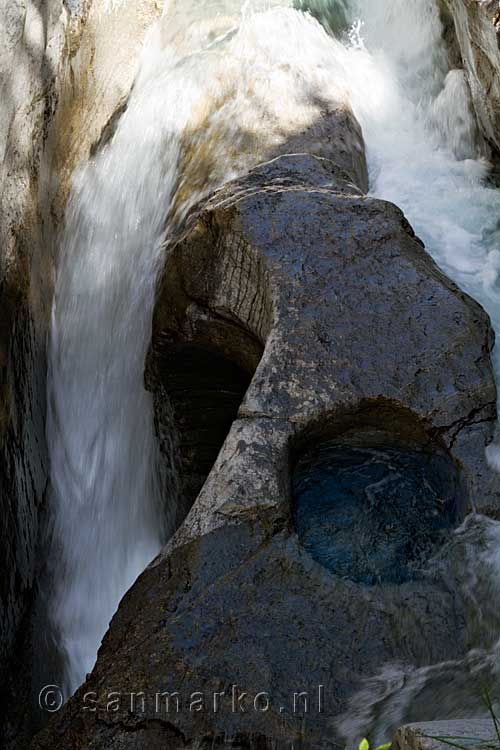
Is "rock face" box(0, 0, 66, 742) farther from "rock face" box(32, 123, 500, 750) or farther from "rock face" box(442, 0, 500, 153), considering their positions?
"rock face" box(442, 0, 500, 153)

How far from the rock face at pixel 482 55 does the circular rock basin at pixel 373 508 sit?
2675 mm

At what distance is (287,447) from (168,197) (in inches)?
92.1

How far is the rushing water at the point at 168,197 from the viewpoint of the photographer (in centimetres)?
443

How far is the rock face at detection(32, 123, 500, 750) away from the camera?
105 inches

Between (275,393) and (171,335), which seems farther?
(171,335)

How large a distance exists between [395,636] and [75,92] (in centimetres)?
376

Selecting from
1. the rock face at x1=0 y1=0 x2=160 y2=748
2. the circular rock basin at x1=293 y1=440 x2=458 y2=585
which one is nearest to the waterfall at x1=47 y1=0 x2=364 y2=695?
the rock face at x1=0 y1=0 x2=160 y2=748

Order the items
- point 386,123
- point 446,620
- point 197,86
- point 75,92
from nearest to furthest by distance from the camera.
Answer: point 446,620
point 75,92
point 197,86
point 386,123

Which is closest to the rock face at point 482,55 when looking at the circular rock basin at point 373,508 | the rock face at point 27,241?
the rock face at point 27,241

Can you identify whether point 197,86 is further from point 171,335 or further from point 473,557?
point 473,557

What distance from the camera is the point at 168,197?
5027 millimetres

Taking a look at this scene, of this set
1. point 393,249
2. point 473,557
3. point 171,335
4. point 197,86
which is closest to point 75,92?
point 197,86

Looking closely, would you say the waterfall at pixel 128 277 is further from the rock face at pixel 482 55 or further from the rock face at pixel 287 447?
the rock face at pixel 482 55

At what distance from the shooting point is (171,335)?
4.30m
